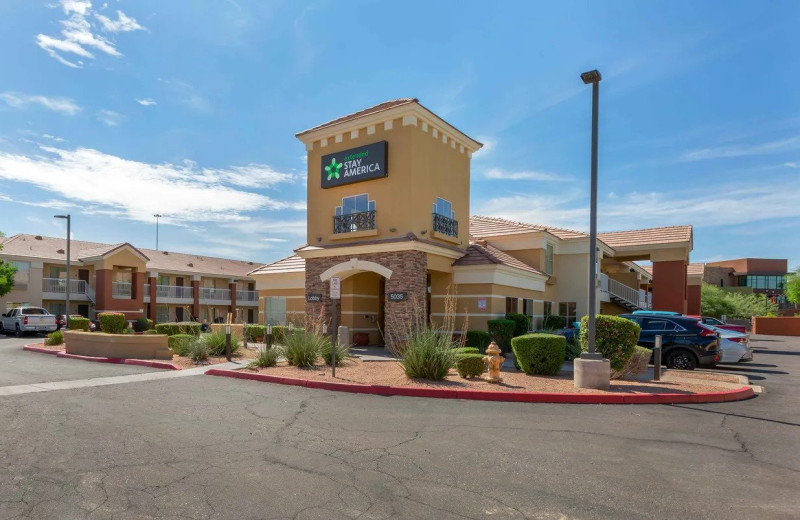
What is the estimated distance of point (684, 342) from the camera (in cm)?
1537

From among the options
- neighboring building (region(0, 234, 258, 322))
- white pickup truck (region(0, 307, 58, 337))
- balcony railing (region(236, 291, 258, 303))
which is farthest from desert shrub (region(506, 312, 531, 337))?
balcony railing (region(236, 291, 258, 303))

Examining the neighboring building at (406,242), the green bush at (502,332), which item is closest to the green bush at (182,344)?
the neighboring building at (406,242)

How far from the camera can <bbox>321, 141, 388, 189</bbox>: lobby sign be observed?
66.2 ft

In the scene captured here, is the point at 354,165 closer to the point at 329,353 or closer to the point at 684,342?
the point at 329,353

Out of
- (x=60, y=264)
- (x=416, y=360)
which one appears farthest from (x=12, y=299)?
(x=416, y=360)

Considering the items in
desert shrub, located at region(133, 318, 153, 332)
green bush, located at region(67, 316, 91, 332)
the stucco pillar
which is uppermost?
the stucco pillar

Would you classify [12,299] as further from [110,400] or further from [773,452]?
[773,452]

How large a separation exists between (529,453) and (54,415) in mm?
7468

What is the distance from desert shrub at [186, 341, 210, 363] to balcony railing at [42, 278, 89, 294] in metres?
31.8

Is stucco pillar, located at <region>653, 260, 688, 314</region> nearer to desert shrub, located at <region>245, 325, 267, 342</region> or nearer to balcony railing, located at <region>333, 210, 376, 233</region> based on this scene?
balcony railing, located at <region>333, 210, 376, 233</region>

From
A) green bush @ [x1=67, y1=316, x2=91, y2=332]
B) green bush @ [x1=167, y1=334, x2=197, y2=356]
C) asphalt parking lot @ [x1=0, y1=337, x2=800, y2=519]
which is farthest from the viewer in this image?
green bush @ [x1=67, y1=316, x2=91, y2=332]

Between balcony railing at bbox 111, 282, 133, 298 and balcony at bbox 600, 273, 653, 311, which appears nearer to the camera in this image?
balcony at bbox 600, 273, 653, 311

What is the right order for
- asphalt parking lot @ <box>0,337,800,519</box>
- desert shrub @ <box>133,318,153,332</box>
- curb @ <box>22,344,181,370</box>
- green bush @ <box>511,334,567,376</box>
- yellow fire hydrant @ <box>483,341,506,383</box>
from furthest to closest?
1. desert shrub @ <box>133,318,153,332</box>
2. curb @ <box>22,344,181,370</box>
3. green bush @ <box>511,334,567,376</box>
4. yellow fire hydrant @ <box>483,341,506,383</box>
5. asphalt parking lot @ <box>0,337,800,519</box>

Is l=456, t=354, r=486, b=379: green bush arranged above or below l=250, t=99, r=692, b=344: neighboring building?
below
